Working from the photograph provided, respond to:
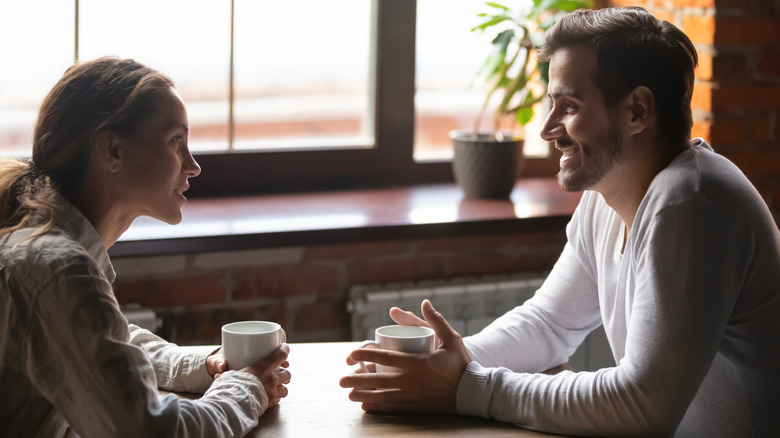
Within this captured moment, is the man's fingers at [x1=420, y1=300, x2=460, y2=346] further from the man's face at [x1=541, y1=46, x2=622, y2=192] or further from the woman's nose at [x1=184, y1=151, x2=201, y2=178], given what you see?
the woman's nose at [x1=184, y1=151, x2=201, y2=178]

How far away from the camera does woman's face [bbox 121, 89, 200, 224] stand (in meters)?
1.34

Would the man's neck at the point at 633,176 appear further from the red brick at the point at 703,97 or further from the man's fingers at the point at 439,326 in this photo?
the red brick at the point at 703,97

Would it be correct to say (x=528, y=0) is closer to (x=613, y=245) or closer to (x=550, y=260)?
(x=550, y=260)

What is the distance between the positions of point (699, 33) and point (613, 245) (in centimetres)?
112

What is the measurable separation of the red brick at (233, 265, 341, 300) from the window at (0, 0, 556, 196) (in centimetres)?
34

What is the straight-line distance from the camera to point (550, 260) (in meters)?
2.60

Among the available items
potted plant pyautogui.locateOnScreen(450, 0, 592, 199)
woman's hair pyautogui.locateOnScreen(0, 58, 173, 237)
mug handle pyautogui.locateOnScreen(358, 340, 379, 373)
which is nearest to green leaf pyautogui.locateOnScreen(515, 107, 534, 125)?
potted plant pyautogui.locateOnScreen(450, 0, 592, 199)

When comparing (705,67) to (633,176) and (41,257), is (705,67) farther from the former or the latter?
(41,257)

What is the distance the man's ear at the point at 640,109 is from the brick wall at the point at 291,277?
40.5 inches

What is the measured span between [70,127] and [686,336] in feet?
2.90

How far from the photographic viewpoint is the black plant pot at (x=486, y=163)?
Result: 2.51 meters

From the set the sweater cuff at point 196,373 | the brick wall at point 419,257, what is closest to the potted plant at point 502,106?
the brick wall at point 419,257

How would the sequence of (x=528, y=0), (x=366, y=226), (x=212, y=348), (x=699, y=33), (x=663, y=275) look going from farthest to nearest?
(x=528, y=0) → (x=699, y=33) → (x=366, y=226) → (x=212, y=348) → (x=663, y=275)

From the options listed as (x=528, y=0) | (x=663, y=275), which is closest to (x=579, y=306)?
(x=663, y=275)
